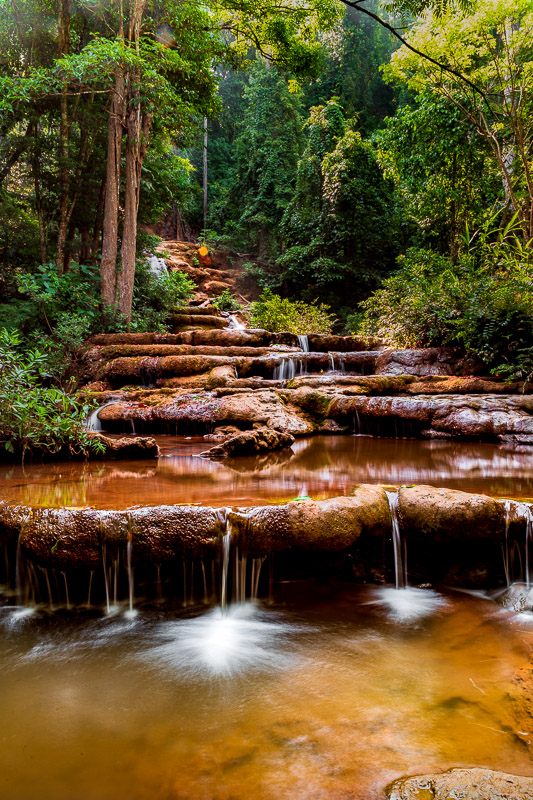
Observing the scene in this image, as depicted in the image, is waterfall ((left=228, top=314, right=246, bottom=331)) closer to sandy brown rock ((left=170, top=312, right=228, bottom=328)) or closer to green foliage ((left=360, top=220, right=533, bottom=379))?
sandy brown rock ((left=170, top=312, right=228, bottom=328))

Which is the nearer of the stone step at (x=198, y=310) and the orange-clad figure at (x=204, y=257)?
the stone step at (x=198, y=310)

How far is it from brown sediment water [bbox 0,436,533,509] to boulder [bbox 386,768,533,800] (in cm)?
175

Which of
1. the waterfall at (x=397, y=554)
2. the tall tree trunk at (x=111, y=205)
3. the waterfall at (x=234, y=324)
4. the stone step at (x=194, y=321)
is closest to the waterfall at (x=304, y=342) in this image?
the stone step at (x=194, y=321)

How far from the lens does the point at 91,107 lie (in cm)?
1163

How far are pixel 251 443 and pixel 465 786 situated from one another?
412 centimetres

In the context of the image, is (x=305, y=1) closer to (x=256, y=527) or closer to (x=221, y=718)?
(x=256, y=527)

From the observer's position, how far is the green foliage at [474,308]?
7602 millimetres

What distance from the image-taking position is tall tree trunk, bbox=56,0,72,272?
419 inches

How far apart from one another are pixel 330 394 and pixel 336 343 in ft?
14.9

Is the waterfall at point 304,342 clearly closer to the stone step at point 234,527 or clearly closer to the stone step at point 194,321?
the stone step at point 194,321

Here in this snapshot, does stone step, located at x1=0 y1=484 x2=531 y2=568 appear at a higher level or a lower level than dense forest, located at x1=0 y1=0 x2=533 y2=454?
lower

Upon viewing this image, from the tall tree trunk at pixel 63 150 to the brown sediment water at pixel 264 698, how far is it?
10.5m

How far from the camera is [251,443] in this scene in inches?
211

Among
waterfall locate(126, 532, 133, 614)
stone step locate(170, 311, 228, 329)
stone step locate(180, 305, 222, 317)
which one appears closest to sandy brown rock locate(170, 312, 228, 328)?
stone step locate(170, 311, 228, 329)
